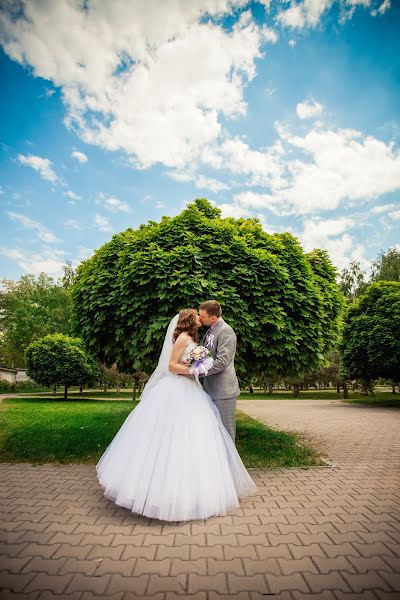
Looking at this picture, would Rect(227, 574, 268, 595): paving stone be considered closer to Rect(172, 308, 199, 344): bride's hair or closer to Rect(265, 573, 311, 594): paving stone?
Rect(265, 573, 311, 594): paving stone

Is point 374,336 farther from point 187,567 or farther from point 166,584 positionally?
point 166,584

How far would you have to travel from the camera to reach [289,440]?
9406 millimetres

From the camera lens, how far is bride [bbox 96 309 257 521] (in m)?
4.09

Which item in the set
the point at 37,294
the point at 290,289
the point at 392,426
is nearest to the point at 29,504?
the point at 290,289

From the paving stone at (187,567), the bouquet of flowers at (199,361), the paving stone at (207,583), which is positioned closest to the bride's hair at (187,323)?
the bouquet of flowers at (199,361)

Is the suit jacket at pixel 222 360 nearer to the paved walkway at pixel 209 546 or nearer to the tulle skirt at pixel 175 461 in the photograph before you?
the tulle skirt at pixel 175 461

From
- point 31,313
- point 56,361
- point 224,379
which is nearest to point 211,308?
point 224,379

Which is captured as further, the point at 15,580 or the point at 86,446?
the point at 86,446

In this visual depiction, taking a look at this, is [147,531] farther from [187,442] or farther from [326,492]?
[326,492]

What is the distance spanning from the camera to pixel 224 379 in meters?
5.26

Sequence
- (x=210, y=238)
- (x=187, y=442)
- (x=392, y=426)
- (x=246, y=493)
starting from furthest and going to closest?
(x=392, y=426) → (x=210, y=238) → (x=246, y=493) → (x=187, y=442)

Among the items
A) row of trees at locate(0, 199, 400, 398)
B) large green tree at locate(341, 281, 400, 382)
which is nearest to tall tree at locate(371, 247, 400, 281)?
large green tree at locate(341, 281, 400, 382)

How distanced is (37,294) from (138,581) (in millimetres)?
53091

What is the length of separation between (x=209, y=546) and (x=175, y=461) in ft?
3.18
